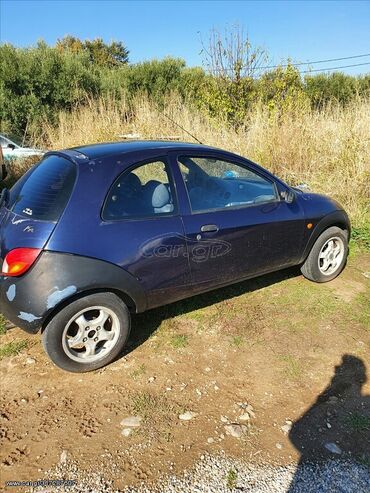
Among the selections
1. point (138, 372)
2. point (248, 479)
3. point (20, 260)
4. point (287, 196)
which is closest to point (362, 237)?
point (287, 196)

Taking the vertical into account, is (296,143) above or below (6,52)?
below

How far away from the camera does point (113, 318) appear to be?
3.10m

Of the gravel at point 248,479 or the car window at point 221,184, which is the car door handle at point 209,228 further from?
the gravel at point 248,479

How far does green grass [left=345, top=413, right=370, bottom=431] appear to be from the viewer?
2.63m

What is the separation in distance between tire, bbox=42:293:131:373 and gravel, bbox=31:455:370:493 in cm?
→ 82

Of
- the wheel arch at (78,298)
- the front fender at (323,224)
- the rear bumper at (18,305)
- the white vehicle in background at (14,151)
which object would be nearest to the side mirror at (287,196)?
the front fender at (323,224)

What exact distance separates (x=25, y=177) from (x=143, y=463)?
96.6 inches

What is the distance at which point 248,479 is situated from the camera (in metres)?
2.27

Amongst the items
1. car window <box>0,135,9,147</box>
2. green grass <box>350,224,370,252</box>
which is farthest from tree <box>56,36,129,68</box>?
green grass <box>350,224,370,252</box>

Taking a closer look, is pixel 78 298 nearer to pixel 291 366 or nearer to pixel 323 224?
pixel 291 366

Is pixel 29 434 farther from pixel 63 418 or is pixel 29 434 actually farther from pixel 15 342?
pixel 15 342

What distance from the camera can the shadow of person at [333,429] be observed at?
238 centimetres

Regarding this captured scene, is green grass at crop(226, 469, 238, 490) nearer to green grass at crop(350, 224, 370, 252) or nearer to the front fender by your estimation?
the front fender

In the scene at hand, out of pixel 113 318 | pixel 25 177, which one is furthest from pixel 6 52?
pixel 113 318
